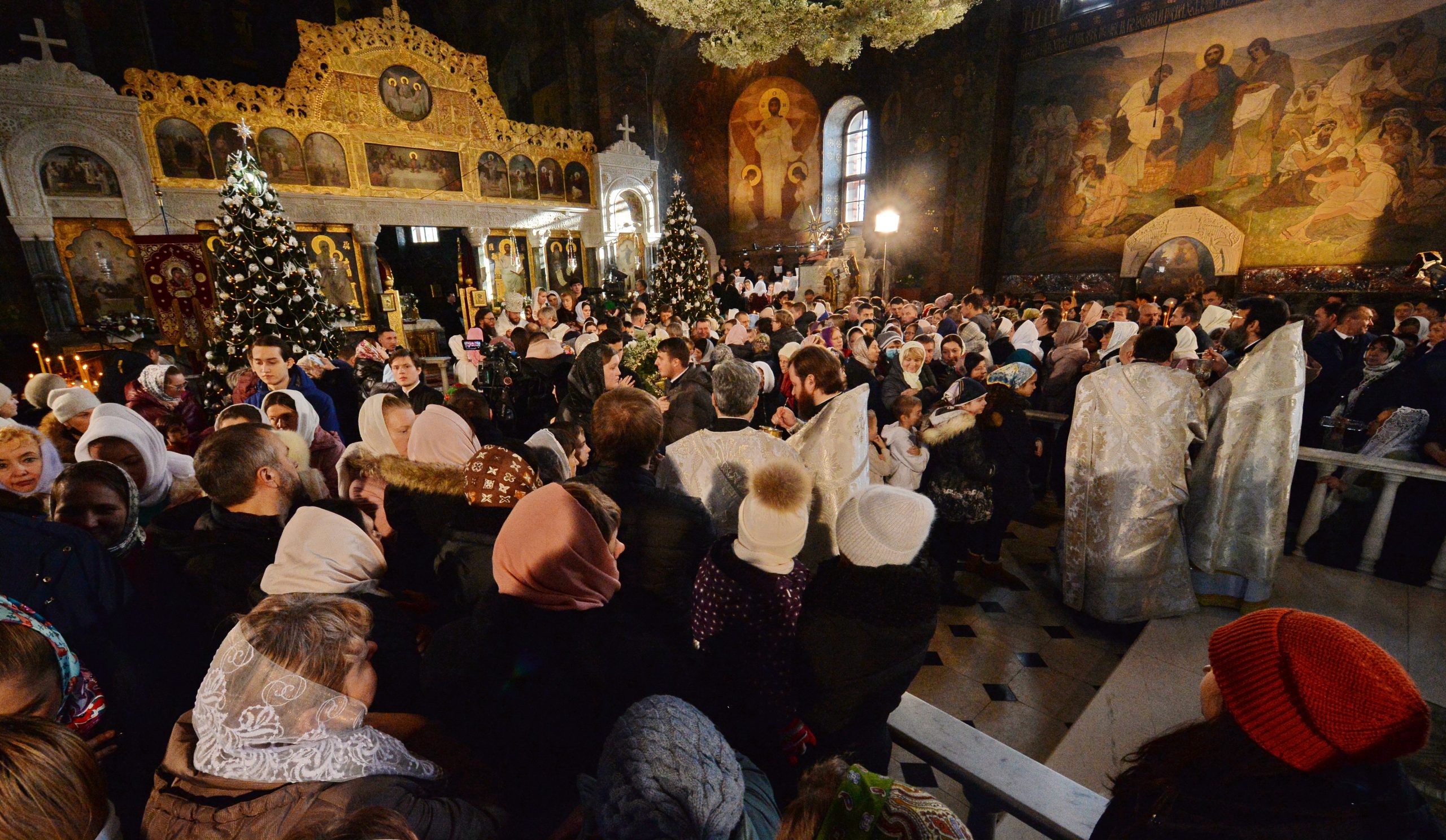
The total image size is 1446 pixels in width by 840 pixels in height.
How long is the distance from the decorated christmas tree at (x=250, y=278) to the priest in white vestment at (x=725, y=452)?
699 cm

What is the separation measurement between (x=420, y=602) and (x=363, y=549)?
1.89 feet

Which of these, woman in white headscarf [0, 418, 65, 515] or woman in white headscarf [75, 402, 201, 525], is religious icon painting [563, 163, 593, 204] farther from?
woman in white headscarf [0, 418, 65, 515]

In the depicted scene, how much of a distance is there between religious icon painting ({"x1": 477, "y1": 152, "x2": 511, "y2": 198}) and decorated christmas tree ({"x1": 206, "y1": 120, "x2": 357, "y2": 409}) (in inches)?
290

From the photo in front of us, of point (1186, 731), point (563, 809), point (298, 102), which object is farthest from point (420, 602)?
point (298, 102)

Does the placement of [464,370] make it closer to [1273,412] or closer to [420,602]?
[420,602]

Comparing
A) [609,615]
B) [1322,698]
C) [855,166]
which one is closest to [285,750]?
[609,615]

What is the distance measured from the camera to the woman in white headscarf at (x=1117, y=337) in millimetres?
5547

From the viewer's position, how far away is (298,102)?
11.9m

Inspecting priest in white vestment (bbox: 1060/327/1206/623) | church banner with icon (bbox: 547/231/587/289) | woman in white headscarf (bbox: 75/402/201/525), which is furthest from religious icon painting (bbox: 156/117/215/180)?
priest in white vestment (bbox: 1060/327/1206/623)

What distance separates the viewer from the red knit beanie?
0.90 meters

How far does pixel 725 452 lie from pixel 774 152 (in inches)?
769

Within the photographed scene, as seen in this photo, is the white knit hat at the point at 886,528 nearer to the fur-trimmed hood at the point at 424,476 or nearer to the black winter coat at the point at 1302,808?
the black winter coat at the point at 1302,808

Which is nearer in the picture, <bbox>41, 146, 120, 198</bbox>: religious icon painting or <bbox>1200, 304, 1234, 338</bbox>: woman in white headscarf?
<bbox>1200, 304, 1234, 338</bbox>: woman in white headscarf

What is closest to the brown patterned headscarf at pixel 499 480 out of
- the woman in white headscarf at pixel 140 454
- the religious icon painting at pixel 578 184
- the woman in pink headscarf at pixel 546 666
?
the woman in pink headscarf at pixel 546 666
